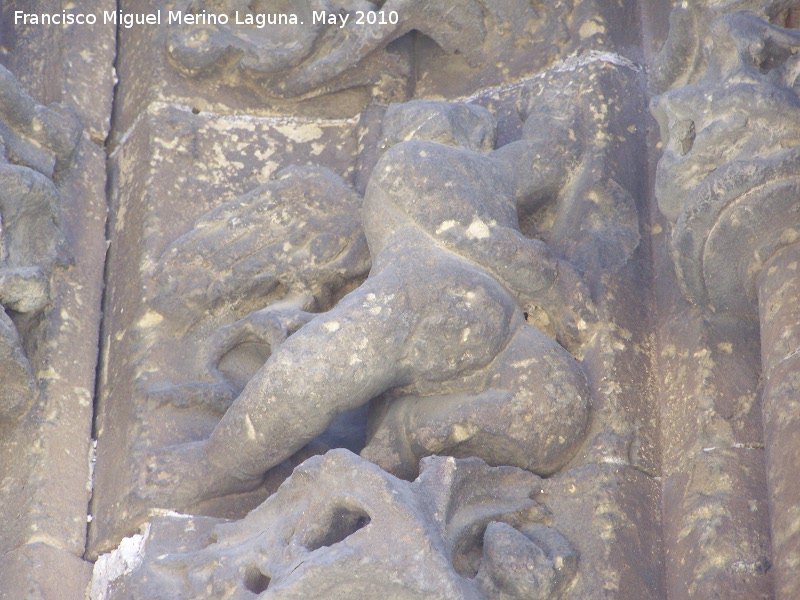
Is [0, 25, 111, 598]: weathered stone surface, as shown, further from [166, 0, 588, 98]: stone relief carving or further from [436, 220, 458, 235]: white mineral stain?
[436, 220, 458, 235]: white mineral stain

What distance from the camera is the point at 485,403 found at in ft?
9.75

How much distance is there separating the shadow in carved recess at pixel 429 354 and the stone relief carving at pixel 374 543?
13cm

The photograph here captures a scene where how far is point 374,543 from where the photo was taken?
2613 millimetres

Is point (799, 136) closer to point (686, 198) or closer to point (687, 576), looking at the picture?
point (686, 198)

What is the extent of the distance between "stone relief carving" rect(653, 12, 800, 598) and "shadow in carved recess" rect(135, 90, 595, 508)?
0.32 m

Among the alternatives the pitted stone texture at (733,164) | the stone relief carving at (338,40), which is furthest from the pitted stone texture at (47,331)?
the pitted stone texture at (733,164)

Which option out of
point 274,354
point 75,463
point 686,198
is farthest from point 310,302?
point 686,198

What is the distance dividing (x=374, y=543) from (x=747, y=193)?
1.04 meters

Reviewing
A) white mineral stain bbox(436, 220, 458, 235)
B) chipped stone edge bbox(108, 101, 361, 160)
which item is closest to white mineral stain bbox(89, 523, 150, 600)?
white mineral stain bbox(436, 220, 458, 235)

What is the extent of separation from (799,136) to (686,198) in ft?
0.91

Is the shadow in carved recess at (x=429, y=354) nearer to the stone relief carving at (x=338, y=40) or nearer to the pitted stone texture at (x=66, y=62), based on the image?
the stone relief carving at (x=338, y=40)

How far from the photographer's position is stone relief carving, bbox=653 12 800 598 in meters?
2.81

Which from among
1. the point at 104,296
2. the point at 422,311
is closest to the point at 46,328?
the point at 104,296

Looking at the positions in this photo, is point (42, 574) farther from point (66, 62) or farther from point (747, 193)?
point (747, 193)
